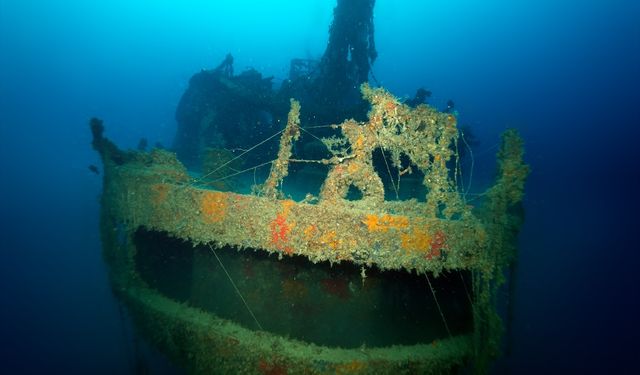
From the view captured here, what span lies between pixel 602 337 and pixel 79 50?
161m

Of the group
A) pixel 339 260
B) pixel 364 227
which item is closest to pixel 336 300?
pixel 339 260

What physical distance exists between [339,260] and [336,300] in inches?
24.2

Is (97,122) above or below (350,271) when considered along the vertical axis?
above

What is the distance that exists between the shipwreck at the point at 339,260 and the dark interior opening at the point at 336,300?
0.01 meters

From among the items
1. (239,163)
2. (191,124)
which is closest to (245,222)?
(239,163)

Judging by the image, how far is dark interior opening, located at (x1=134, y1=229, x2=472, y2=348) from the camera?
3270 mm

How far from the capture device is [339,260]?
288 centimetres

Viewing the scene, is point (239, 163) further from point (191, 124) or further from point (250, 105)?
point (191, 124)

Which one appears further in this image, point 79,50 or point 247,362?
point 79,50

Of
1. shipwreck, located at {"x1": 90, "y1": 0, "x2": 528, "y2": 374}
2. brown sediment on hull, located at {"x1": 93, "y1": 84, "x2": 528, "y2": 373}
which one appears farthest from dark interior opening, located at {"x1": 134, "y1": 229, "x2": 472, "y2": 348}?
brown sediment on hull, located at {"x1": 93, "y1": 84, "x2": 528, "y2": 373}

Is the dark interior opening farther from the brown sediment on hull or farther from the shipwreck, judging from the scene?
the brown sediment on hull

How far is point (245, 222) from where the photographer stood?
305cm

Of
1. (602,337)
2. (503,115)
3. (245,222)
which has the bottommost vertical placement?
(602,337)

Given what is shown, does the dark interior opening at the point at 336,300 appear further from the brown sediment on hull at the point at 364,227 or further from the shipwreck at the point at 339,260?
the brown sediment on hull at the point at 364,227
